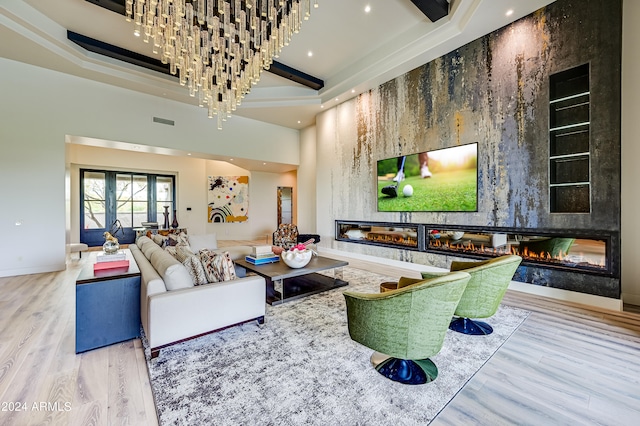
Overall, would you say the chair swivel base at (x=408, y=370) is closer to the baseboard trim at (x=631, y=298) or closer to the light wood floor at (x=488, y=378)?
the light wood floor at (x=488, y=378)

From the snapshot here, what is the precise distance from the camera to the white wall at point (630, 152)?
3.26 metres

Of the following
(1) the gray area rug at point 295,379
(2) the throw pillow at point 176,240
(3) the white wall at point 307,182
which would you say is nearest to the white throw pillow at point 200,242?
(2) the throw pillow at point 176,240

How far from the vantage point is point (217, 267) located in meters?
2.57

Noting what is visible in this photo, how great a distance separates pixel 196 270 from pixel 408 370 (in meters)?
2.03

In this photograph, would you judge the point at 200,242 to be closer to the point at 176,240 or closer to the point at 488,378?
the point at 176,240

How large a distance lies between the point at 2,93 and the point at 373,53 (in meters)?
6.87

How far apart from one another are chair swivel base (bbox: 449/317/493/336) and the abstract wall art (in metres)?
8.37

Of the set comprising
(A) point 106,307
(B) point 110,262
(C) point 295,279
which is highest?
(B) point 110,262

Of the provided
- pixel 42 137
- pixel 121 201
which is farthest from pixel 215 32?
pixel 121 201

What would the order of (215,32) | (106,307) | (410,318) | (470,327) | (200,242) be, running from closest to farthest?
(410,318) → (106,307) → (470,327) → (215,32) → (200,242)

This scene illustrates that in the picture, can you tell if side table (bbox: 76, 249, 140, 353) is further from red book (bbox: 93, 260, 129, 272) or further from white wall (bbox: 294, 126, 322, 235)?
white wall (bbox: 294, 126, 322, 235)

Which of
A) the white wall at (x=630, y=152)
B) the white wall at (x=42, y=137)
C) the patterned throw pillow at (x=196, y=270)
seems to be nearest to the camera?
the patterned throw pillow at (x=196, y=270)

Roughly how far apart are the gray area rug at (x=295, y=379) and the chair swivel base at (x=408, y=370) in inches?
1.8

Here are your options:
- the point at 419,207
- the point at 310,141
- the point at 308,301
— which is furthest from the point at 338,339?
the point at 310,141
